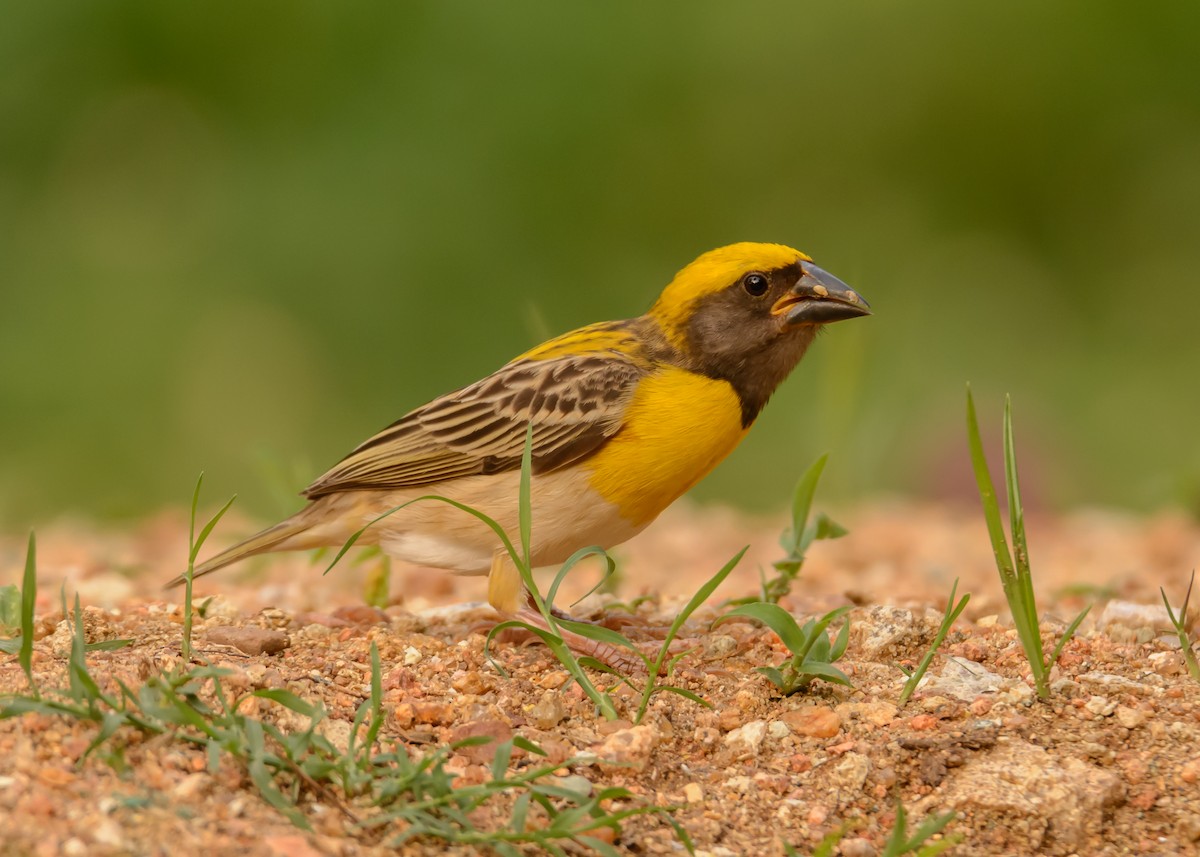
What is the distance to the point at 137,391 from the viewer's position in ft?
32.2

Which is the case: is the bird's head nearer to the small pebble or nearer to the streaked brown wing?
the streaked brown wing

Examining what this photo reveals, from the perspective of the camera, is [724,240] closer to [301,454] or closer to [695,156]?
[695,156]

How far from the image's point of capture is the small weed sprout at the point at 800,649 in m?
3.84

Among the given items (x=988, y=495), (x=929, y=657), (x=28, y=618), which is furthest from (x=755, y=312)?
(x=28, y=618)

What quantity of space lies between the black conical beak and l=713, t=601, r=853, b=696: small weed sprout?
1.49 m

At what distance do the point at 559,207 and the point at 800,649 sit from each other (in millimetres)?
7168

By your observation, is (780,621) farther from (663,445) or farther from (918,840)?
(663,445)

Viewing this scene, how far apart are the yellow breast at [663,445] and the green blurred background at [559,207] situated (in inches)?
170

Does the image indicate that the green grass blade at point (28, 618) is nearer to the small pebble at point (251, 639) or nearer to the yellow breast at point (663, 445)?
the small pebble at point (251, 639)

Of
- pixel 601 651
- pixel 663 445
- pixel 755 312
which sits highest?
pixel 755 312

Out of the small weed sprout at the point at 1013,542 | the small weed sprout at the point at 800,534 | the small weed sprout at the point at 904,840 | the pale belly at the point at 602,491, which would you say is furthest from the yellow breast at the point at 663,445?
the small weed sprout at the point at 904,840

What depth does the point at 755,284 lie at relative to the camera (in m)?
5.34

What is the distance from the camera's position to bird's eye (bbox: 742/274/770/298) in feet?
17.5

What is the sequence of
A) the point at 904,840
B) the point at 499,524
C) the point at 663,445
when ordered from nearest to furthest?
the point at 904,840, the point at 663,445, the point at 499,524
